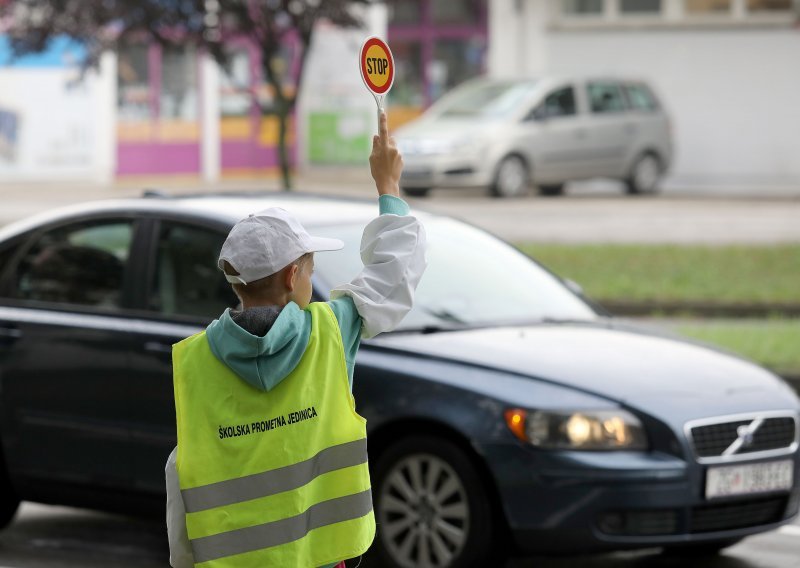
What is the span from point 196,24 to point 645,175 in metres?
10.4

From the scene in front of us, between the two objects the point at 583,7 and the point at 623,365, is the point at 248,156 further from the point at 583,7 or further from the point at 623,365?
the point at 623,365

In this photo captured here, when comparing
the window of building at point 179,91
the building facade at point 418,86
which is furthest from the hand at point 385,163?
the window of building at point 179,91

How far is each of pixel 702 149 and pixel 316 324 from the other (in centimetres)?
2897

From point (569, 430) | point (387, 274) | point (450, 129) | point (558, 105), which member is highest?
point (558, 105)

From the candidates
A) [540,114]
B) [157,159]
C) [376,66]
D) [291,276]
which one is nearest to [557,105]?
[540,114]

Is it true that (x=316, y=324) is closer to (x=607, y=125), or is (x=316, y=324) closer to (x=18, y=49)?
(x=18, y=49)

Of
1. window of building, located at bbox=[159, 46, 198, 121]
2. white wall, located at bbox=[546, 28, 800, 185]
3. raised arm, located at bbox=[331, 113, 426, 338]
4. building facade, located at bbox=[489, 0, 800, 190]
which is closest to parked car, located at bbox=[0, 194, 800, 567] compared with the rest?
raised arm, located at bbox=[331, 113, 426, 338]

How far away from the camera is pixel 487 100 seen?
28.1 metres

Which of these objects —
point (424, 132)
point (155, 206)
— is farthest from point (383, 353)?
point (424, 132)

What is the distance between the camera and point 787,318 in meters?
15.8

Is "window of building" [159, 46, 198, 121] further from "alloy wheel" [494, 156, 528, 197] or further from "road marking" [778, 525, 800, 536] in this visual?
"road marking" [778, 525, 800, 536]

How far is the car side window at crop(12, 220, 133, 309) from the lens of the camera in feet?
25.2

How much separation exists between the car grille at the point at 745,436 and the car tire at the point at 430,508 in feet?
2.60

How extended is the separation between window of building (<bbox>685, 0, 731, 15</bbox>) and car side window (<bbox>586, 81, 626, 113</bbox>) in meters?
4.60
